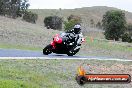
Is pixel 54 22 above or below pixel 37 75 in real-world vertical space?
A: below

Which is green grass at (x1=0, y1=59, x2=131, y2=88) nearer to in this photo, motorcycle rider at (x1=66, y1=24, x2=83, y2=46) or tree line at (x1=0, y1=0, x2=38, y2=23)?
motorcycle rider at (x1=66, y1=24, x2=83, y2=46)

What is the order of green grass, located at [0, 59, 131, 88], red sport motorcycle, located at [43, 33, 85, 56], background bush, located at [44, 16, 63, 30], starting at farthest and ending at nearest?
background bush, located at [44, 16, 63, 30]
red sport motorcycle, located at [43, 33, 85, 56]
green grass, located at [0, 59, 131, 88]

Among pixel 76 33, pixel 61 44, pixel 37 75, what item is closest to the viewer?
pixel 37 75

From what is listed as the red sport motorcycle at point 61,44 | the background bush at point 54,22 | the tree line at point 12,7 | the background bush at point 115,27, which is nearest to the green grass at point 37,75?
the red sport motorcycle at point 61,44

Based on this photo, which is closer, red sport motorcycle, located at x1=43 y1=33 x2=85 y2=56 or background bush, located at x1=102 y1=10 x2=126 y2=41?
red sport motorcycle, located at x1=43 y1=33 x2=85 y2=56

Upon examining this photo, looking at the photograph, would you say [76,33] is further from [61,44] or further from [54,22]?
[54,22]

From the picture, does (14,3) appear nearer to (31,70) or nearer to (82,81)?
(31,70)

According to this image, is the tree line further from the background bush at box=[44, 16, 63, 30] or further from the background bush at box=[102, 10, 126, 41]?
the background bush at box=[102, 10, 126, 41]

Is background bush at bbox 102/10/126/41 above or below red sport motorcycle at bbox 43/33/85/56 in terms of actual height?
below

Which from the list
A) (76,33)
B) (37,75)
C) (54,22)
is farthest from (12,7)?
(37,75)

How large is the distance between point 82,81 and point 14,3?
305 ft

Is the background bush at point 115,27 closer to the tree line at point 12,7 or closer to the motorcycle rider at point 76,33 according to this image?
the tree line at point 12,7

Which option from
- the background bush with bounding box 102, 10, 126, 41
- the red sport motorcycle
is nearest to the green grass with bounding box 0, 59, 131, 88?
the red sport motorcycle

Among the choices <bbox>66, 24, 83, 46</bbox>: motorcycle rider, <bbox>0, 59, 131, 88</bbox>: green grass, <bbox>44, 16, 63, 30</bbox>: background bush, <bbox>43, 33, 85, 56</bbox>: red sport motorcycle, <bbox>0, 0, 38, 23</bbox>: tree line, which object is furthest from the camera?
<bbox>44, 16, 63, 30</bbox>: background bush
